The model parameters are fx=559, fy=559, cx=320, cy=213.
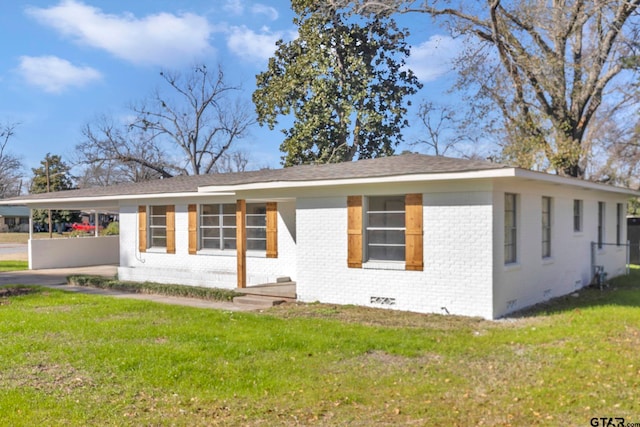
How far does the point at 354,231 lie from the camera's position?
36.7 ft

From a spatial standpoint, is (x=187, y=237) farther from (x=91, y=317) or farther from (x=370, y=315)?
(x=370, y=315)

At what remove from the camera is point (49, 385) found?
20.0 ft

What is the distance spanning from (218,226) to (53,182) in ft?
149

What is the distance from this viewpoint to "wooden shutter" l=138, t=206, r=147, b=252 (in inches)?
688

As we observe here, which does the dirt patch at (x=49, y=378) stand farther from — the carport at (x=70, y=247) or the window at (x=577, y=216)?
the carport at (x=70, y=247)

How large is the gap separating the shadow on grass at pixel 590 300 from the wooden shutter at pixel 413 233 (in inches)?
74.7

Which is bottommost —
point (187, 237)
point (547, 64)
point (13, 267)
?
point (13, 267)

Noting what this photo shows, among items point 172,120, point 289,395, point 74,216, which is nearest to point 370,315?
point 289,395

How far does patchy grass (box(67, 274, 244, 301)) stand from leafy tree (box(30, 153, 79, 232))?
40862 millimetres

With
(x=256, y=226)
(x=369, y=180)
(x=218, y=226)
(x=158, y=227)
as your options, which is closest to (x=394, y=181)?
(x=369, y=180)

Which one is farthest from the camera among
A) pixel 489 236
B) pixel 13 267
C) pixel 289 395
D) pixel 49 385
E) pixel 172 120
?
pixel 172 120

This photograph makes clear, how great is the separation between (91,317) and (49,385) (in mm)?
4338

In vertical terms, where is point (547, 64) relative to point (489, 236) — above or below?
above

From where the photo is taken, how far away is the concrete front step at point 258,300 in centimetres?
1183
